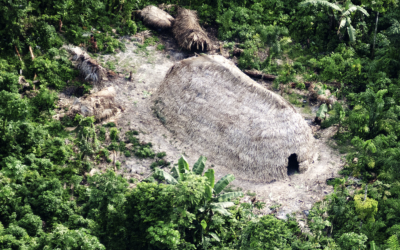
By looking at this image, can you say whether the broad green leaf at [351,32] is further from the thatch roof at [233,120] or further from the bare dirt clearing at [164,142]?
the thatch roof at [233,120]

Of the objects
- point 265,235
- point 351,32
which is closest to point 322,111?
point 351,32

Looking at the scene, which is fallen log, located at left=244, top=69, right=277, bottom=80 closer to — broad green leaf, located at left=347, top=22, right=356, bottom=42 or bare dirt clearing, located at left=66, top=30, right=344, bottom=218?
bare dirt clearing, located at left=66, top=30, right=344, bottom=218

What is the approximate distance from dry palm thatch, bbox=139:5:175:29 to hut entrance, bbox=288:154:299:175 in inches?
418

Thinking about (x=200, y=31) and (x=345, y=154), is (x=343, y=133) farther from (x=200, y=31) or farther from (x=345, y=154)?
(x=200, y=31)

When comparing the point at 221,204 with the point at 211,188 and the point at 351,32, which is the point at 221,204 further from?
the point at 351,32

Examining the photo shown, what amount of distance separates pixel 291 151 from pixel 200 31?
902 cm

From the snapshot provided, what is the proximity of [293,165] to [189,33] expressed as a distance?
9.16 m

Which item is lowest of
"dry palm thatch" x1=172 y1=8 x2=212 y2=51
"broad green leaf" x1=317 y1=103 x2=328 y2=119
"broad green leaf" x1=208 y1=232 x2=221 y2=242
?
"broad green leaf" x1=208 y1=232 x2=221 y2=242

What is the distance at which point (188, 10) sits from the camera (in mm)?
23719

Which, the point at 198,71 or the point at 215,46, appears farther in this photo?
the point at 215,46

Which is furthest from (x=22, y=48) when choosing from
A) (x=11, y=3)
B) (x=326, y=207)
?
(x=326, y=207)

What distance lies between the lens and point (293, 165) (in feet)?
56.4

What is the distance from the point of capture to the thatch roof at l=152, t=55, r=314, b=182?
16547 mm

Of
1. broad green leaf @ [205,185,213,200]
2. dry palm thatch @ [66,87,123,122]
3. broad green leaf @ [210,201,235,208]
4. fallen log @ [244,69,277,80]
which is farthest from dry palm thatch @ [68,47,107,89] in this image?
broad green leaf @ [210,201,235,208]
